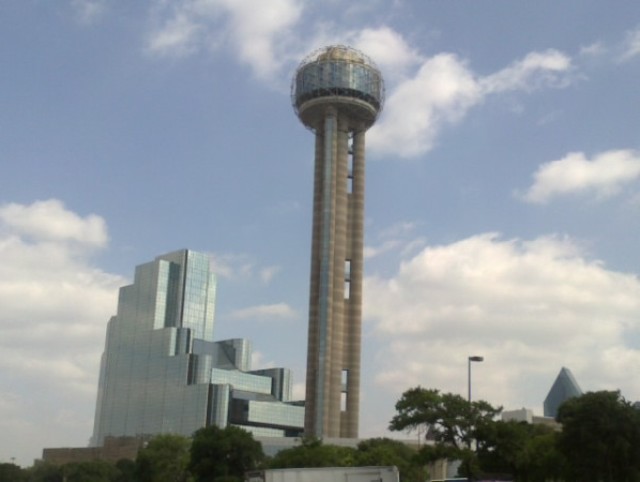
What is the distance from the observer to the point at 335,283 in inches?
7082

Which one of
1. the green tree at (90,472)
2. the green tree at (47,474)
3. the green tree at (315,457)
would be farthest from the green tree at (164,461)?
the green tree at (47,474)

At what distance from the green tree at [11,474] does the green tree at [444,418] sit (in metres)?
116

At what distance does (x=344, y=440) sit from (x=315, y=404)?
33.8 ft

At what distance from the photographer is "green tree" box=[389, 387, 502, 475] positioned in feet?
240

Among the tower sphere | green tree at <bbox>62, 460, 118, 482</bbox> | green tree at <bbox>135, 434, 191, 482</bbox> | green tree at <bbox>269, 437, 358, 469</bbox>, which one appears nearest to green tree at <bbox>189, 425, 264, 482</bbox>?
green tree at <bbox>269, 437, 358, 469</bbox>

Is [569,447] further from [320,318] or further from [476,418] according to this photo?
[320,318]

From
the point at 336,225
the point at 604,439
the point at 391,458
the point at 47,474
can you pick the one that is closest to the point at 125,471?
the point at 47,474

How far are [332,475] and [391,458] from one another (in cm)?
6468

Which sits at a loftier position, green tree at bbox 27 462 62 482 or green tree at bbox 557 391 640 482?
green tree at bbox 557 391 640 482

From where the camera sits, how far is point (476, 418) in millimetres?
74438

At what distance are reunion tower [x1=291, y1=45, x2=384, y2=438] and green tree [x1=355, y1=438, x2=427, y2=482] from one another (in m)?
54.0

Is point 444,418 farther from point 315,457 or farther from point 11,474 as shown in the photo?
point 11,474

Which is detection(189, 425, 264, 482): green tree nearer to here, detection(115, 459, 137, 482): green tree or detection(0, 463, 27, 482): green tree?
detection(115, 459, 137, 482): green tree

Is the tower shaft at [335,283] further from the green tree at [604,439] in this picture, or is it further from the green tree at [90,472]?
the green tree at [604,439]
